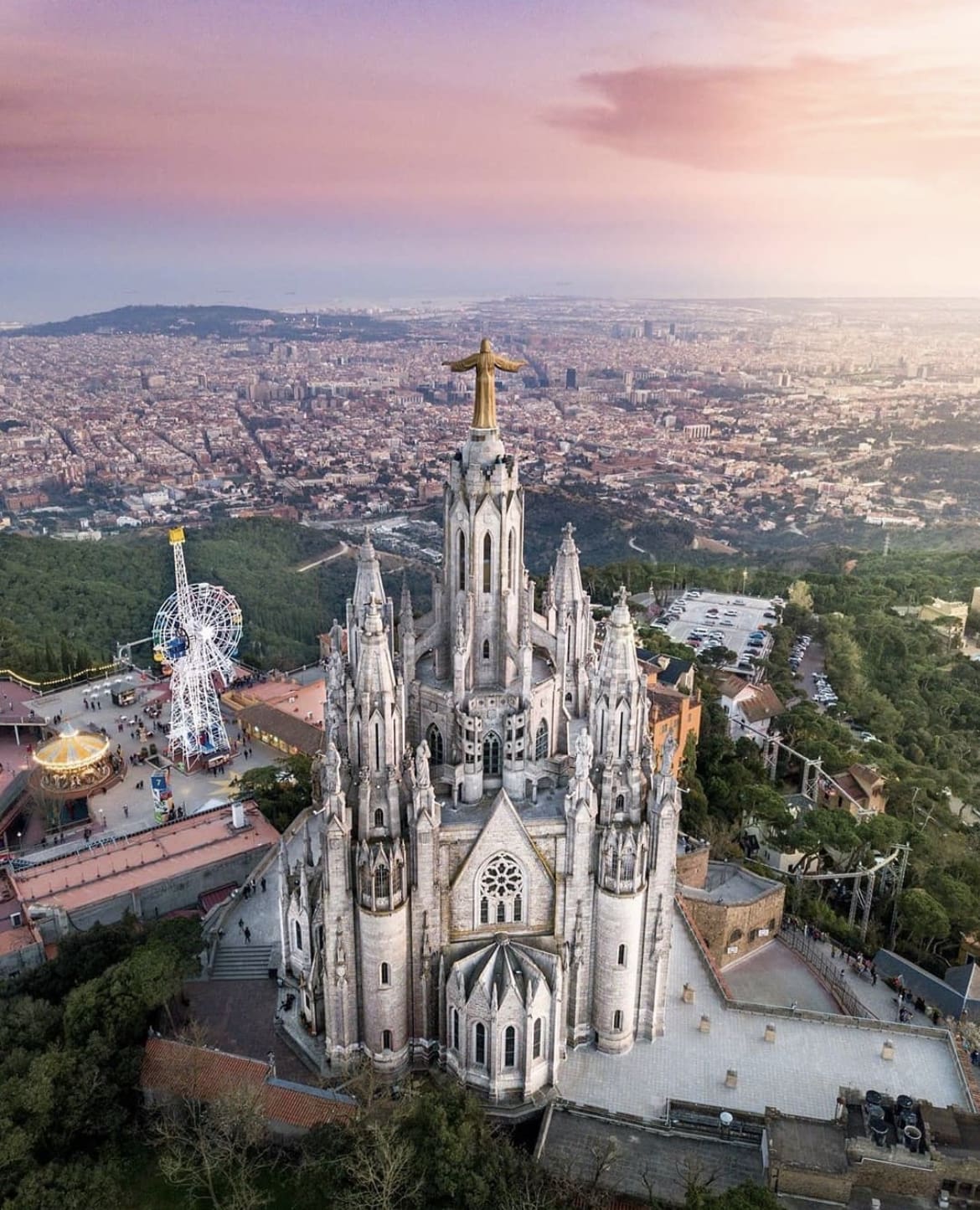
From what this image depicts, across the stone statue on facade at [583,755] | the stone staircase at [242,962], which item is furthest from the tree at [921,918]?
the stone staircase at [242,962]

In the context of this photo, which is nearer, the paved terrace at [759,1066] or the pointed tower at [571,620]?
the paved terrace at [759,1066]

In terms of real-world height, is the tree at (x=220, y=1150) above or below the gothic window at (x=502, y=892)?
below

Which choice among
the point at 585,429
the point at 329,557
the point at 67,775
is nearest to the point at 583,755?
the point at 67,775

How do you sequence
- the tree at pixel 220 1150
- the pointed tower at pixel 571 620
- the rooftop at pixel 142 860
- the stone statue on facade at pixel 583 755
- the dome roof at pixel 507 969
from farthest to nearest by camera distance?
1. the rooftop at pixel 142 860
2. the pointed tower at pixel 571 620
3. the dome roof at pixel 507 969
4. the stone statue on facade at pixel 583 755
5. the tree at pixel 220 1150

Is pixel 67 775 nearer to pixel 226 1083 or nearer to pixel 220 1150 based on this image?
pixel 226 1083

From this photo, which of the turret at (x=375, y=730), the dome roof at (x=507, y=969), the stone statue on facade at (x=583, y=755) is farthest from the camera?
the dome roof at (x=507, y=969)

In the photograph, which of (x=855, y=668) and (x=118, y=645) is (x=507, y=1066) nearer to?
(x=855, y=668)

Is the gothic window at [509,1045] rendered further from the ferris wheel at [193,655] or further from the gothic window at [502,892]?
the ferris wheel at [193,655]

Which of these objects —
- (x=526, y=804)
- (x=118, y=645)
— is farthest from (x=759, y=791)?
(x=118, y=645)
